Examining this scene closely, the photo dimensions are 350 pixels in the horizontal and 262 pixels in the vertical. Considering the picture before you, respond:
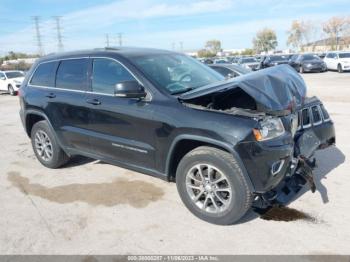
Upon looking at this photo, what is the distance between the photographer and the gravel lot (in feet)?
11.6

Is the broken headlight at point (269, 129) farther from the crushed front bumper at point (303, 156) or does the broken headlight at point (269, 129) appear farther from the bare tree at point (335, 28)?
the bare tree at point (335, 28)

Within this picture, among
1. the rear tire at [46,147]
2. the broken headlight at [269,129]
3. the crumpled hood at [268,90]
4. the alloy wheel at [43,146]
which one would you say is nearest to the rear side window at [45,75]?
the rear tire at [46,147]

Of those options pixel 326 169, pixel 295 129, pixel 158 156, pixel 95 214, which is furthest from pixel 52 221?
pixel 326 169

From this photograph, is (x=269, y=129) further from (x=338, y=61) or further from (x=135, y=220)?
(x=338, y=61)

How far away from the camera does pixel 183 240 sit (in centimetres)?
362

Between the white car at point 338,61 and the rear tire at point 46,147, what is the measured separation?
25409 millimetres

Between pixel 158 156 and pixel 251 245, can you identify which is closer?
pixel 251 245

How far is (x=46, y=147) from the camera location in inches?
234

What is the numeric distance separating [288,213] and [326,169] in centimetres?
158

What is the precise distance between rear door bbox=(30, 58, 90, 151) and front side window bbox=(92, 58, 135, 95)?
188mm

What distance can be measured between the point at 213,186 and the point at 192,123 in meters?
0.69

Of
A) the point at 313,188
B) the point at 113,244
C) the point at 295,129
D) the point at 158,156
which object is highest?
the point at 295,129

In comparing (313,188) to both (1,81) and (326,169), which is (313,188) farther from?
(1,81)

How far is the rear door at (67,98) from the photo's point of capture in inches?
199
